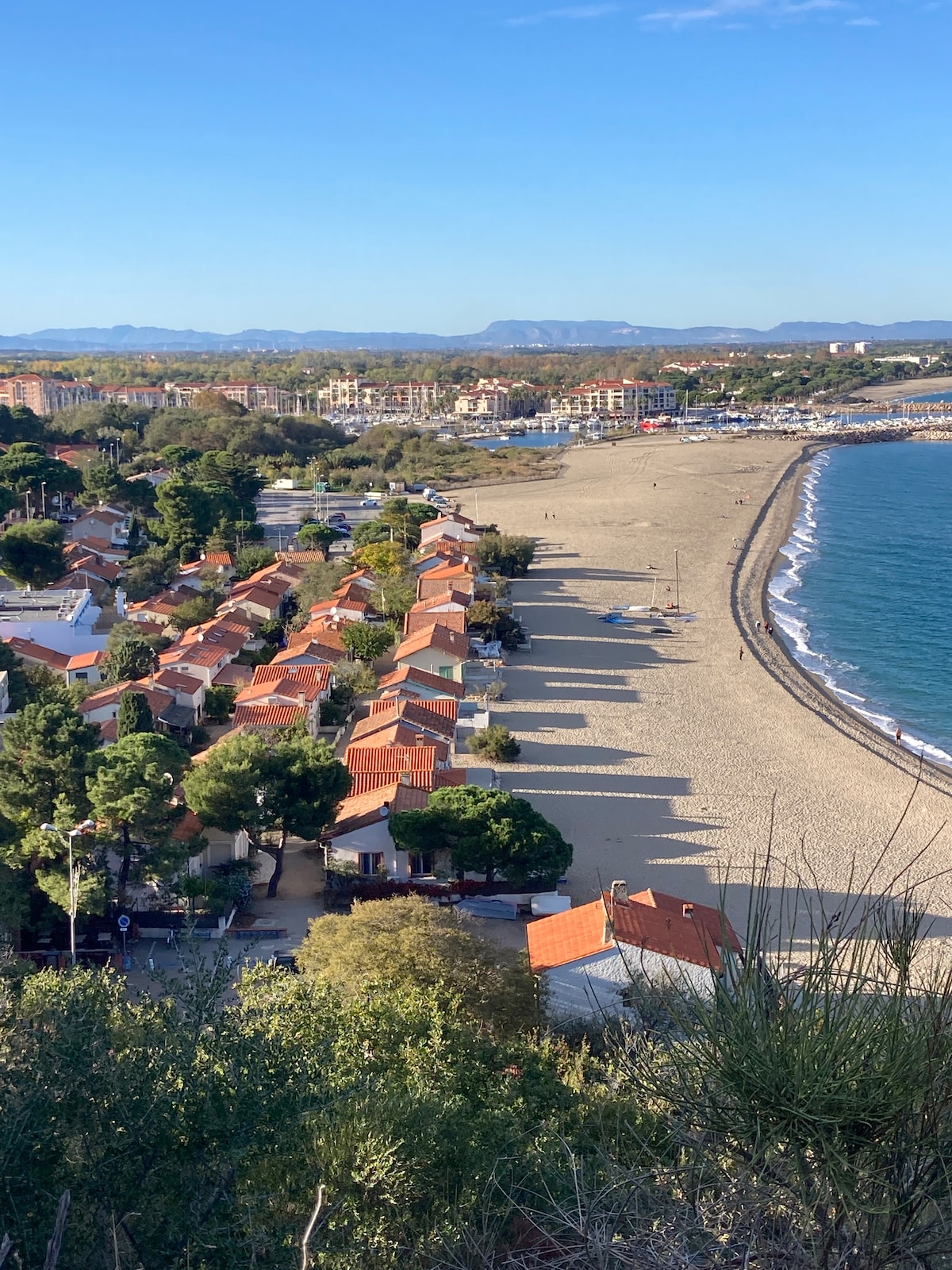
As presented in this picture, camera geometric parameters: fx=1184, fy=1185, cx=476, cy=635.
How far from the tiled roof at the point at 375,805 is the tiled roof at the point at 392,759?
1.67ft

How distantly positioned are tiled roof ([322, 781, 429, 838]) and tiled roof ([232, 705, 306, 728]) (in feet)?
12.7

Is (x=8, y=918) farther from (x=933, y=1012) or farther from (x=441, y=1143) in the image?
(x=933, y=1012)

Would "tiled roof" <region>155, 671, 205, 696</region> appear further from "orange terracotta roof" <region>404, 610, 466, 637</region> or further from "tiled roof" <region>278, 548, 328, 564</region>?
"tiled roof" <region>278, 548, 328, 564</region>

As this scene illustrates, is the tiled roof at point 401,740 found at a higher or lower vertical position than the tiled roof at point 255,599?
lower

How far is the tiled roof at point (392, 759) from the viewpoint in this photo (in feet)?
52.3

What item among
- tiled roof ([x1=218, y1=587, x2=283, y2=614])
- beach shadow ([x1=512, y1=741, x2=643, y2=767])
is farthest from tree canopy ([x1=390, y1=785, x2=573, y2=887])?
tiled roof ([x1=218, y1=587, x2=283, y2=614])

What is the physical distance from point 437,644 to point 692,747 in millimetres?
5517

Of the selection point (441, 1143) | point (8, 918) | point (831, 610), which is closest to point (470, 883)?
point (8, 918)

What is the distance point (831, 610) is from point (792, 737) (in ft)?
39.7

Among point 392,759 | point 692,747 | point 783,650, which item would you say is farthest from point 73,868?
point 783,650

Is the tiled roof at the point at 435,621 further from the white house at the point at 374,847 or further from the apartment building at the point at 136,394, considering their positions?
the apartment building at the point at 136,394

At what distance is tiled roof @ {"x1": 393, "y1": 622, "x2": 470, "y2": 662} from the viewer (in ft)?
74.4

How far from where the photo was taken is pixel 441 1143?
5.74 meters

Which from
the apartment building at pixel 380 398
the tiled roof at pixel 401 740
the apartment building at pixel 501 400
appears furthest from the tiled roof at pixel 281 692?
the apartment building at pixel 380 398
